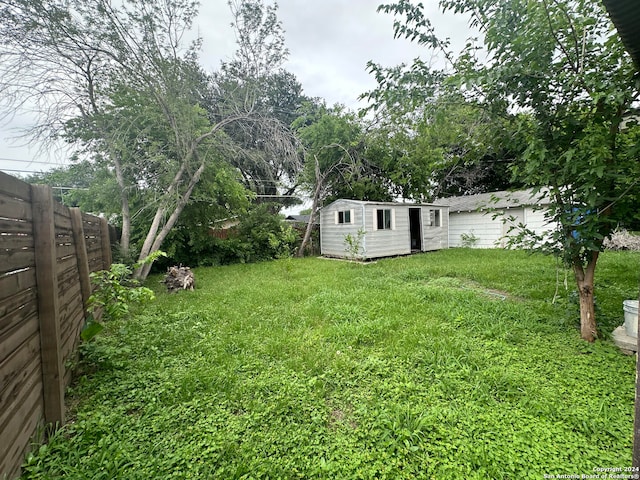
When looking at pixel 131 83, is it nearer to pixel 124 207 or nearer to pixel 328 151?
pixel 124 207

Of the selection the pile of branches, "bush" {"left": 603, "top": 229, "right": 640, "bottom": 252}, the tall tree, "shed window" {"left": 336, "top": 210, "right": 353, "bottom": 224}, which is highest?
the tall tree

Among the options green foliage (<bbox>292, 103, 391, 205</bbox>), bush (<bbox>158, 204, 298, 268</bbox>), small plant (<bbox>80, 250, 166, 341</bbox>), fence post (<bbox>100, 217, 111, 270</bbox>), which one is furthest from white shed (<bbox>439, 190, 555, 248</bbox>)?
fence post (<bbox>100, 217, 111, 270</bbox>)

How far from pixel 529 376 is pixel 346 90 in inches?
396

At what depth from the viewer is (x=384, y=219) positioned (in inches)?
377

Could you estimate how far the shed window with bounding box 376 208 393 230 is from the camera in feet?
30.9

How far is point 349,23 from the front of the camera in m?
5.32

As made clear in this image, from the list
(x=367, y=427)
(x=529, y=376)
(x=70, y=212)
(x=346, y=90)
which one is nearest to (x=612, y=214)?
(x=529, y=376)

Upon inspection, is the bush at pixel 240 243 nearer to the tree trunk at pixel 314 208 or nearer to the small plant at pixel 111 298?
the tree trunk at pixel 314 208

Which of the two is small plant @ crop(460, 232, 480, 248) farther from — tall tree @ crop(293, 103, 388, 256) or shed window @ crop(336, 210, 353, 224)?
shed window @ crop(336, 210, 353, 224)

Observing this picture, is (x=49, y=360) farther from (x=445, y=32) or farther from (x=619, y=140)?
(x=619, y=140)

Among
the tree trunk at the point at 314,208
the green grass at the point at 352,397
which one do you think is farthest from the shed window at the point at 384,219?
the green grass at the point at 352,397

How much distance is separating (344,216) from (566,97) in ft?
24.5

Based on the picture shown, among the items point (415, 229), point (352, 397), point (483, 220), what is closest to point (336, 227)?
point (415, 229)

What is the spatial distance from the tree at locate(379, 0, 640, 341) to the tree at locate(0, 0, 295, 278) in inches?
194
